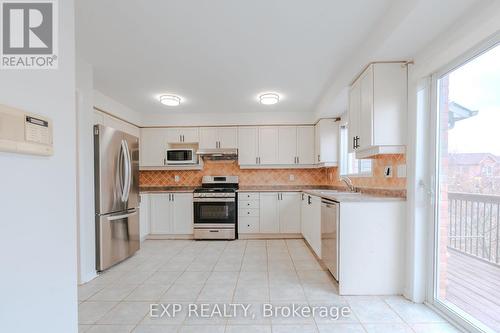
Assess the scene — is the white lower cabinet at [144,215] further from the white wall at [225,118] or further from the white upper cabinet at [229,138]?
the white upper cabinet at [229,138]

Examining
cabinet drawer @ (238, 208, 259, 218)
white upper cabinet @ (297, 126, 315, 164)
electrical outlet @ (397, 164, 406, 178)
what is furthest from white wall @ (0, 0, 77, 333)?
white upper cabinet @ (297, 126, 315, 164)

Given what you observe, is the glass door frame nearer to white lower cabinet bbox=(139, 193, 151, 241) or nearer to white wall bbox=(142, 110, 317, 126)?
white wall bbox=(142, 110, 317, 126)

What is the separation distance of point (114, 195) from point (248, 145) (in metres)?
2.47

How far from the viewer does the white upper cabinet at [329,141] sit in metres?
4.20

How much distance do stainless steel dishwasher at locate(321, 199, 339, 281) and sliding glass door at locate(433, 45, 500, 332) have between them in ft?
2.69

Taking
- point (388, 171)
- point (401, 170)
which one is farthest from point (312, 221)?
point (401, 170)

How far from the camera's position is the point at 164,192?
4566mm

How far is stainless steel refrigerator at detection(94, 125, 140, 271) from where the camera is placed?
283 centimetres

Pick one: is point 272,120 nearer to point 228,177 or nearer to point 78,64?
point 228,177

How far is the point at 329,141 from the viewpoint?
422 centimetres

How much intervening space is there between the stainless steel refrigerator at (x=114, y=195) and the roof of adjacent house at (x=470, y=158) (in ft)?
11.4

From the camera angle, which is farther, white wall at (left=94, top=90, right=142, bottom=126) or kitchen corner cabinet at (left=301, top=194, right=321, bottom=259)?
white wall at (left=94, top=90, right=142, bottom=126)

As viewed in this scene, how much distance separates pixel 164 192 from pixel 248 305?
2.98 m

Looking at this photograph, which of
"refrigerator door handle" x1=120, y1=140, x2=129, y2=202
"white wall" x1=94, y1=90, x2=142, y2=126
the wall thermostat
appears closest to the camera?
the wall thermostat
